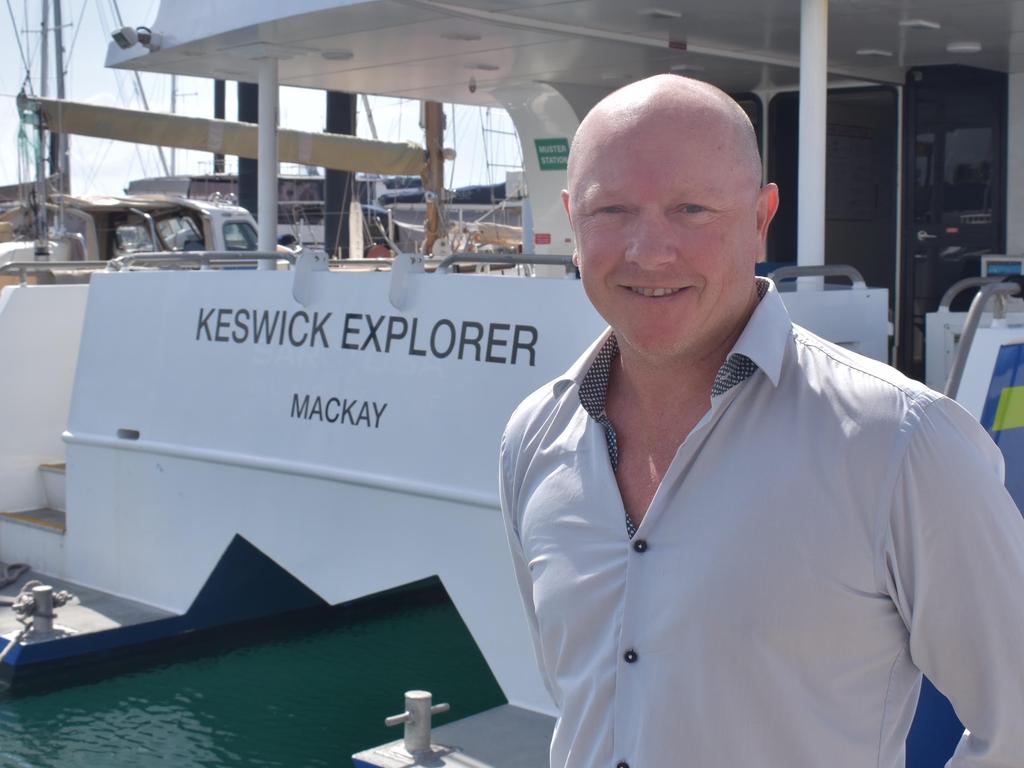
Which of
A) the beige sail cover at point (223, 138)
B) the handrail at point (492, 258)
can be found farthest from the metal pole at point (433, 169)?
the handrail at point (492, 258)

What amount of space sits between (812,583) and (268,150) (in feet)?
22.0

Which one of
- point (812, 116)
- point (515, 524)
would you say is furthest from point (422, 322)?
point (515, 524)

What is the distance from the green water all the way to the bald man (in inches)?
173

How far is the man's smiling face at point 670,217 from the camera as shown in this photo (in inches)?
62.5

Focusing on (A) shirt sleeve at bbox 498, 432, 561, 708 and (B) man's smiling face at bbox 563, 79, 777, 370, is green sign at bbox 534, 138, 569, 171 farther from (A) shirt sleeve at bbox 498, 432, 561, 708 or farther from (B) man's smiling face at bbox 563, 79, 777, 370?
(B) man's smiling face at bbox 563, 79, 777, 370

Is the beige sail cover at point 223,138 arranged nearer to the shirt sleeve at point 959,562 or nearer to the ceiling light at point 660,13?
the ceiling light at point 660,13

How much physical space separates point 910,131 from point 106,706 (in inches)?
213

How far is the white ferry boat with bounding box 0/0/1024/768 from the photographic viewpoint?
17.5 ft

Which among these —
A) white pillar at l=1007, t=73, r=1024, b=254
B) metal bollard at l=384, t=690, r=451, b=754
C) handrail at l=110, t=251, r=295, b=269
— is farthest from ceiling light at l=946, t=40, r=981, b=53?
metal bollard at l=384, t=690, r=451, b=754

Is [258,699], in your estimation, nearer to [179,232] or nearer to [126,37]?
[126,37]

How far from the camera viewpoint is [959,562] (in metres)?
1.43

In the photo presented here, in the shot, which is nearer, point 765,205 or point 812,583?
point 812,583

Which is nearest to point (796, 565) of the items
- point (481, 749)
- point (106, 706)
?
point (481, 749)

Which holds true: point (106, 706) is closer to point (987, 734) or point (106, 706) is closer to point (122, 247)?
point (987, 734)
